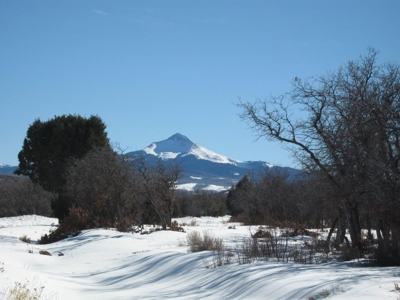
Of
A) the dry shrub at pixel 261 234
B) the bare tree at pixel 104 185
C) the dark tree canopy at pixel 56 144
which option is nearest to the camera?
the dry shrub at pixel 261 234

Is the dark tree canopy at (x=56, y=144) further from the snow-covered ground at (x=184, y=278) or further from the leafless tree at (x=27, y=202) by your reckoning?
the leafless tree at (x=27, y=202)

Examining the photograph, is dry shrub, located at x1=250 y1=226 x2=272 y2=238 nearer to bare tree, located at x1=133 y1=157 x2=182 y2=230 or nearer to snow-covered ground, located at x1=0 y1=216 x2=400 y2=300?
snow-covered ground, located at x1=0 y1=216 x2=400 y2=300

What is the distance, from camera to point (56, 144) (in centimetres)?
3603

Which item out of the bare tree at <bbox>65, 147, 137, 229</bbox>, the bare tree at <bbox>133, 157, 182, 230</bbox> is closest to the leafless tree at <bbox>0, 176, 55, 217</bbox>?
the bare tree at <bbox>65, 147, 137, 229</bbox>

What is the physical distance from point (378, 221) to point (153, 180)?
14.1 m

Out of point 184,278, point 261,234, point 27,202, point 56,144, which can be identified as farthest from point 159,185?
point 27,202

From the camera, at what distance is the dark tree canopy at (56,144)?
35.8 meters

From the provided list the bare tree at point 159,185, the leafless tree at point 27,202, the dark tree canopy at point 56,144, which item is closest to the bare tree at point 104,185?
the bare tree at point 159,185

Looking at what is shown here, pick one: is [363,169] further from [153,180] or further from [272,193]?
[272,193]

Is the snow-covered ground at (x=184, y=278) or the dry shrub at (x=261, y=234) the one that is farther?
the dry shrub at (x=261, y=234)

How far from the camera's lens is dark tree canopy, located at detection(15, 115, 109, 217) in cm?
3581

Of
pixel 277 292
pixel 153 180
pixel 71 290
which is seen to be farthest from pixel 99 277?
pixel 153 180

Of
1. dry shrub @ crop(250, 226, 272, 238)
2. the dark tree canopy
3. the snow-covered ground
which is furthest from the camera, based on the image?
the dark tree canopy

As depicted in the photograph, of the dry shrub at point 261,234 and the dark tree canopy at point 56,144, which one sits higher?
the dark tree canopy at point 56,144
